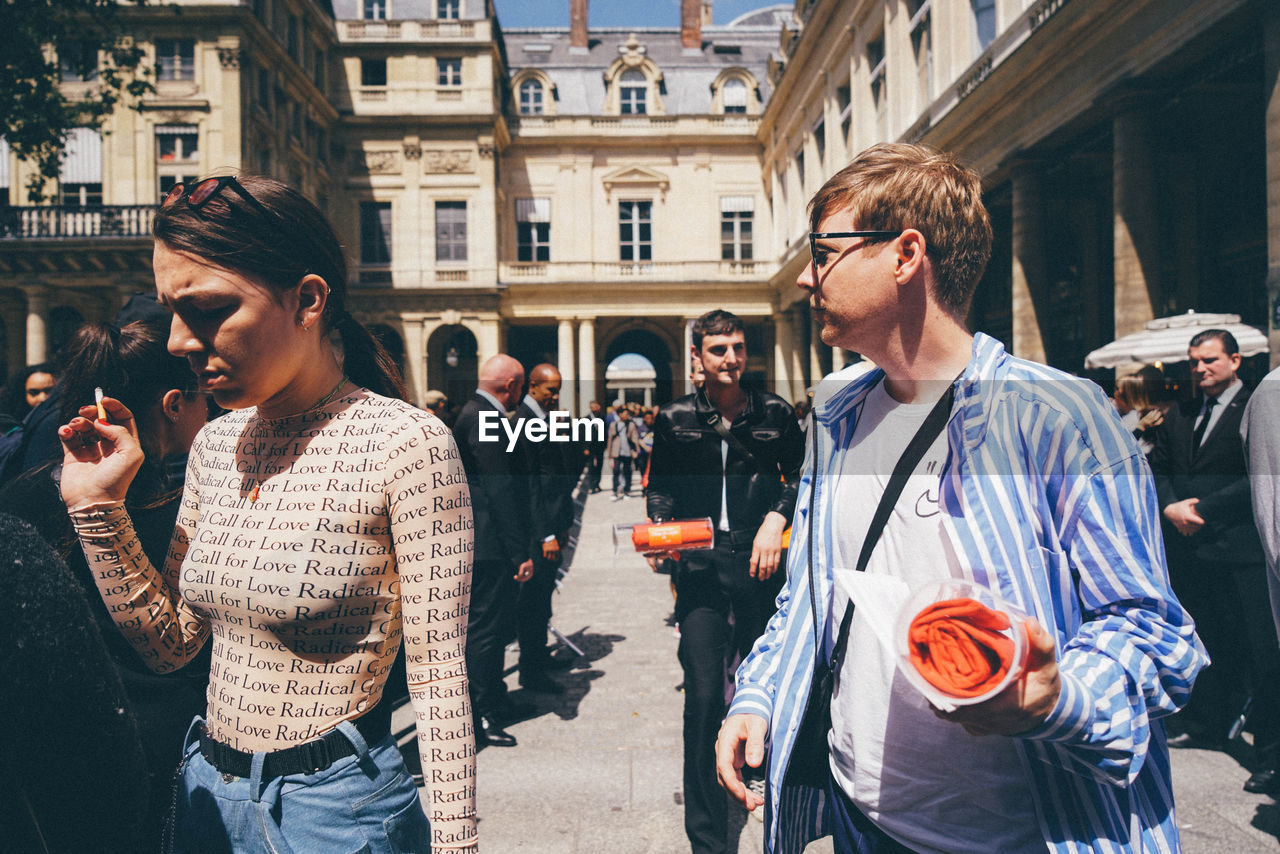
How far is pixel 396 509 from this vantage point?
1.49 metres

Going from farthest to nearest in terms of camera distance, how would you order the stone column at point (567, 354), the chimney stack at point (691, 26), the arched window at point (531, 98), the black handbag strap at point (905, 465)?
the chimney stack at point (691, 26) < the arched window at point (531, 98) < the stone column at point (567, 354) < the black handbag strap at point (905, 465)

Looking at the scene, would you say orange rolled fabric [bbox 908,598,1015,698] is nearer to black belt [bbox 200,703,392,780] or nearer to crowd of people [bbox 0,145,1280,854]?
crowd of people [bbox 0,145,1280,854]

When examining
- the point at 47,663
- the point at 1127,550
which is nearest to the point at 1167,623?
the point at 1127,550

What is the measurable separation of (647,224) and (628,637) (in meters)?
28.3

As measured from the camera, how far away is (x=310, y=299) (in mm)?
1601

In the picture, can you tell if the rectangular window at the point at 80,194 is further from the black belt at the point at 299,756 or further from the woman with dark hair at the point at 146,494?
the black belt at the point at 299,756

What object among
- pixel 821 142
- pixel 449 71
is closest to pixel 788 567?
pixel 821 142

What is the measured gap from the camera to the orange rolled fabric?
1.03 metres

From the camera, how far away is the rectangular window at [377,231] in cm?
3142

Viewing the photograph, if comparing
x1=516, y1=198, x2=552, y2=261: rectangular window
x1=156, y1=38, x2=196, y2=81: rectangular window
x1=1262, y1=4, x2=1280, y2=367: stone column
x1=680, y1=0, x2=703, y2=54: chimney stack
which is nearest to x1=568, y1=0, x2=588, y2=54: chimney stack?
x1=680, y1=0, x2=703, y2=54: chimney stack

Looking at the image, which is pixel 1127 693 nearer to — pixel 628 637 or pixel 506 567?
pixel 506 567

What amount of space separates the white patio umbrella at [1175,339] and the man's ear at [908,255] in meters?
7.41

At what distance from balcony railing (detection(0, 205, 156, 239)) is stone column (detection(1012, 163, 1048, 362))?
2150cm

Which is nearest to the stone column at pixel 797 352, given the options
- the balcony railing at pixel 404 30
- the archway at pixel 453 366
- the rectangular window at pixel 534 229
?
the rectangular window at pixel 534 229
